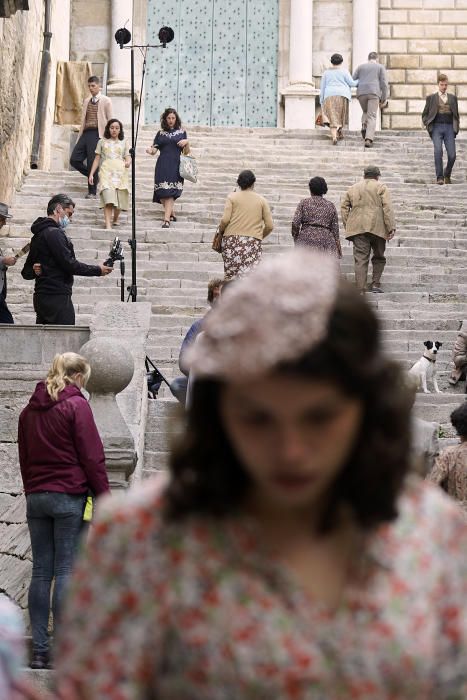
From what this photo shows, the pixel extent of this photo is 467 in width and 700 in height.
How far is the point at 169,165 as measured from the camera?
62.4 feet

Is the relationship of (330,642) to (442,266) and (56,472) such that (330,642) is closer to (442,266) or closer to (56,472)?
(56,472)

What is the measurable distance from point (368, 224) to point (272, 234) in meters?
2.32

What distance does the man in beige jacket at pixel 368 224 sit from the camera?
635 inches

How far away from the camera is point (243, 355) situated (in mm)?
2227

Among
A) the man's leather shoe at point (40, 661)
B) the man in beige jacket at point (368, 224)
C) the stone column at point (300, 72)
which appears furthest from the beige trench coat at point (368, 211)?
the stone column at point (300, 72)

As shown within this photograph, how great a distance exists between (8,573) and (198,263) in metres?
8.05

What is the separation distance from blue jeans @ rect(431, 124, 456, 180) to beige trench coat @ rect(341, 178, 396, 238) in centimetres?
521

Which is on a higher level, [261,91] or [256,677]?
[261,91]

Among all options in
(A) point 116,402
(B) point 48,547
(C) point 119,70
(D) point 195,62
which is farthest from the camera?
(D) point 195,62

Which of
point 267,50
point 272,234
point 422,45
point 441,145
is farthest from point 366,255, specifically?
point 422,45

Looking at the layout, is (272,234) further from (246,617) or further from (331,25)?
(246,617)

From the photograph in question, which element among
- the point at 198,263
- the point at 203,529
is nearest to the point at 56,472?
the point at 203,529

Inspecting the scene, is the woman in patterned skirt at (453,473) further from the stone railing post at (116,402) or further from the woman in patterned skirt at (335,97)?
the woman in patterned skirt at (335,97)

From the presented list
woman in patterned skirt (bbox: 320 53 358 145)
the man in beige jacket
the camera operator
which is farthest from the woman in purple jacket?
woman in patterned skirt (bbox: 320 53 358 145)
